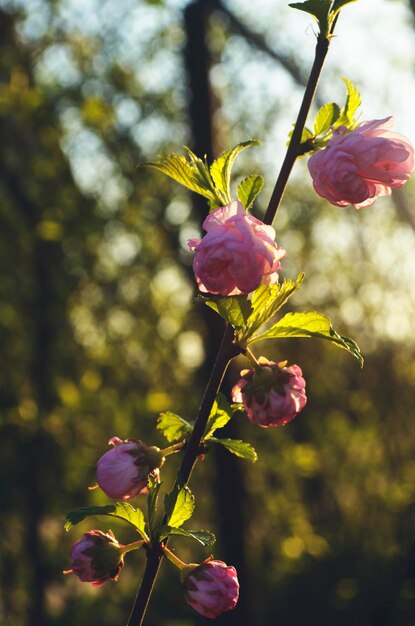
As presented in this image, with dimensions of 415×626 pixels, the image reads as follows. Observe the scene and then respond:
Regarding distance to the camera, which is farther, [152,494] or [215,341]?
[215,341]

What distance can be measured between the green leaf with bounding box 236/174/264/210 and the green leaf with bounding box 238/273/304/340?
0.36ft

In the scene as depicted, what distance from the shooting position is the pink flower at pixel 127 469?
0.88 meters

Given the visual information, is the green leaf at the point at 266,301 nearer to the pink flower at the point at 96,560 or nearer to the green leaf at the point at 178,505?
the green leaf at the point at 178,505

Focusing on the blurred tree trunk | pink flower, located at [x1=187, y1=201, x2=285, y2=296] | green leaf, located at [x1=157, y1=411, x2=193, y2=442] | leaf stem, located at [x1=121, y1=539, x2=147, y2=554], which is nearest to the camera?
pink flower, located at [x1=187, y1=201, x2=285, y2=296]

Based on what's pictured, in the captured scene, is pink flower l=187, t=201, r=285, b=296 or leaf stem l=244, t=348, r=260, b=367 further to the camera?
leaf stem l=244, t=348, r=260, b=367

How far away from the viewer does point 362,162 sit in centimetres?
82

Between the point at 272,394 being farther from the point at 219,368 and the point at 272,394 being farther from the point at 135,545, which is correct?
the point at 135,545

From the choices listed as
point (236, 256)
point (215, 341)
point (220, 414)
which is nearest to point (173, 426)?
point (220, 414)

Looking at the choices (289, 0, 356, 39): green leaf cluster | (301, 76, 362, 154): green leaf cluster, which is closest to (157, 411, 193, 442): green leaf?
(301, 76, 362, 154): green leaf cluster

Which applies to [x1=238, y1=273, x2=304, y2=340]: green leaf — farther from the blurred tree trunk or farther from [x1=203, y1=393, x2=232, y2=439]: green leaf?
the blurred tree trunk

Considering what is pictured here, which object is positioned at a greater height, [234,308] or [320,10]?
[320,10]

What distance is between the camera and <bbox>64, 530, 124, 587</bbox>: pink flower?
0.88 meters

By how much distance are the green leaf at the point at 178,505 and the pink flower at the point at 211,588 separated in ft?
0.21

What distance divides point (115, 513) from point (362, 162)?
1.75 feet
